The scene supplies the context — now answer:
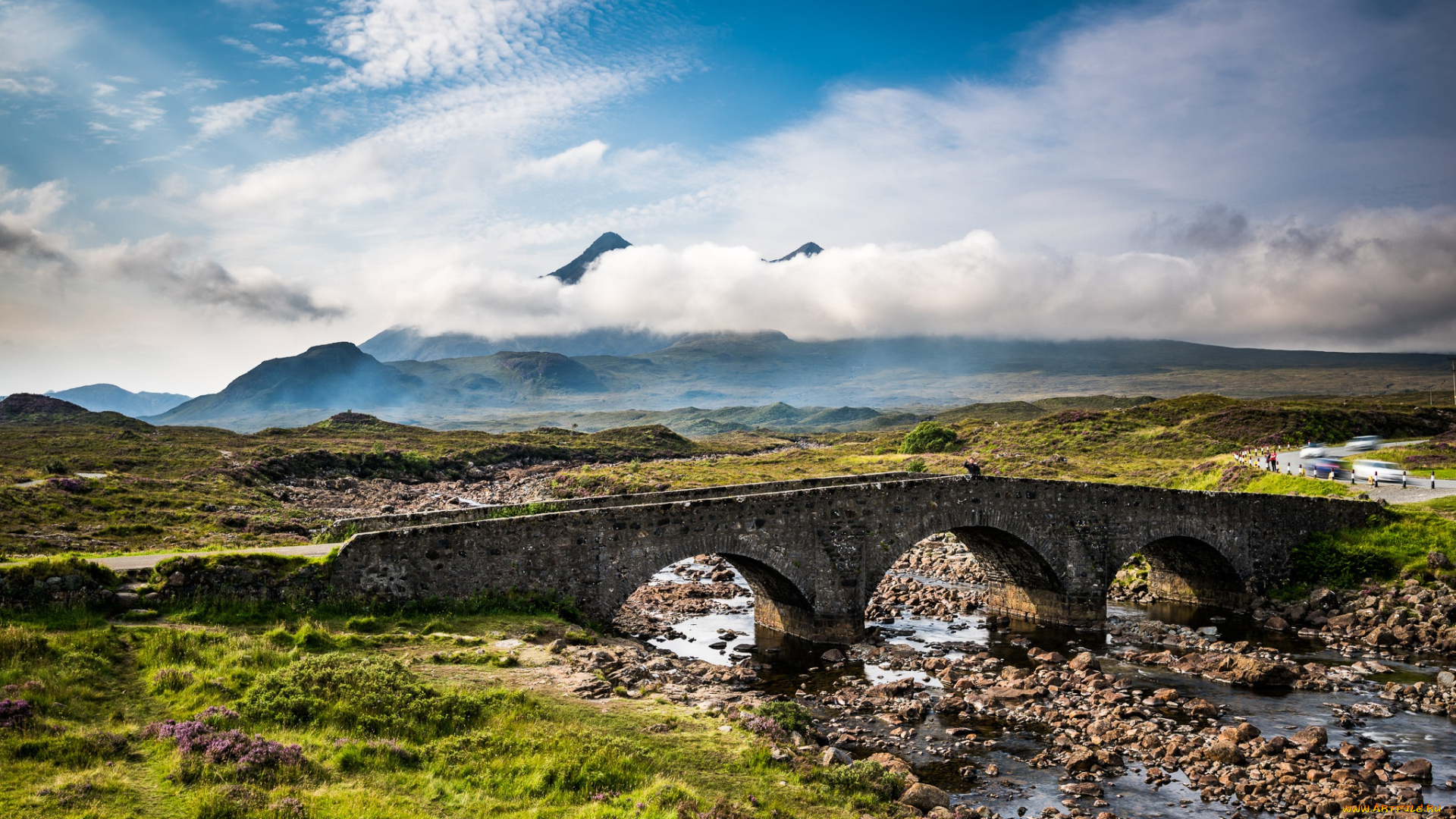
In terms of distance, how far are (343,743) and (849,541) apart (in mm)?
18896

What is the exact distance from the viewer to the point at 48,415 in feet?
407

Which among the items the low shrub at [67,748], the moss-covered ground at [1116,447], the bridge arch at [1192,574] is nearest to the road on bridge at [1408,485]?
the moss-covered ground at [1116,447]

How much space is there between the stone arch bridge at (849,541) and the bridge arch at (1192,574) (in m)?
0.07

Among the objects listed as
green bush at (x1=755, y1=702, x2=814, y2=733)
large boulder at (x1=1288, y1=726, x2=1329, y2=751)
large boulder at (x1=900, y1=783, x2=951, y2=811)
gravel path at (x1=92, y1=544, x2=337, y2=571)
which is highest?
gravel path at (x1=92, y1=544, x2=337, y2=571)

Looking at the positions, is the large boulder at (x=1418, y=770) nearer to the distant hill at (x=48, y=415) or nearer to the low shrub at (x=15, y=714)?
the low shrub at (x=15, y=714)

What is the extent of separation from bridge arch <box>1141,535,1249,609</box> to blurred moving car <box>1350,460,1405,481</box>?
1503cm

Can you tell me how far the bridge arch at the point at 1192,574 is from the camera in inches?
1399

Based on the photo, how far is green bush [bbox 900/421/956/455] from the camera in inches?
3900

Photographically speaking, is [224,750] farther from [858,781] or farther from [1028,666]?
[1028,666]

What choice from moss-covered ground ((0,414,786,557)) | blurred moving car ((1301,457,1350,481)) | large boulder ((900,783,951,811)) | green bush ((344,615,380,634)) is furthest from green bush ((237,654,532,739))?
blurred moving car ((1301,457,1350,481))

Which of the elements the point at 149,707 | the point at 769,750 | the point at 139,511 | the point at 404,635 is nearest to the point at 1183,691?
the point at 769,750

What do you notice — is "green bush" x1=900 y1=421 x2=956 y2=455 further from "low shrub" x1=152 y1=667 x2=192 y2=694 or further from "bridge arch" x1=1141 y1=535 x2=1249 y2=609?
"low shrub" x1=152 y1=667 x2=192 y2=694

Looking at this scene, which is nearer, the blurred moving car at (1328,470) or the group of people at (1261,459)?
the blurred moving car at (1328,470)

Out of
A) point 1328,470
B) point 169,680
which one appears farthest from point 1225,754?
point 1328,470
